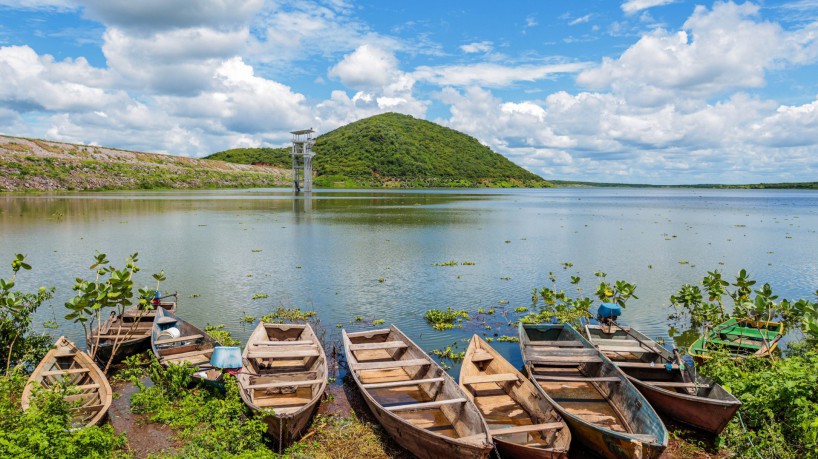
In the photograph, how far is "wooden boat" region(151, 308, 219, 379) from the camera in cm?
1418

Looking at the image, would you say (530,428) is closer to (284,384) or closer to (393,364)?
(393,364)

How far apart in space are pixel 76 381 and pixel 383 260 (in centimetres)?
2176

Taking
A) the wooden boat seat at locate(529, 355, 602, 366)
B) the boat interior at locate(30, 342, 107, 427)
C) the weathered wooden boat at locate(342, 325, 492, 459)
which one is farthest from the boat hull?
the boat interior at locate(30, 342, 107, 427)

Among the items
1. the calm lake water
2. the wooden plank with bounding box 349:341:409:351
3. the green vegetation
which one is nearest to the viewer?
the wooden plank with bounding box 349:341:409:351

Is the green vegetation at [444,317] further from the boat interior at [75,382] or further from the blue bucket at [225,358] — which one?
the boat interior at [75,382]

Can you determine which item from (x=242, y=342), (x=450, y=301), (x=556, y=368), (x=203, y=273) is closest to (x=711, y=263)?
(x=450, y=301)

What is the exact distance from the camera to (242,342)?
55.9 feet

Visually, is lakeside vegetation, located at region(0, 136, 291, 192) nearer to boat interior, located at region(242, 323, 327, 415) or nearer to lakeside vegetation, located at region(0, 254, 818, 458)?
lakeside vegetation, located at region(0, 254, 818, 458)

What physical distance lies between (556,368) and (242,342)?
11271 millimetres

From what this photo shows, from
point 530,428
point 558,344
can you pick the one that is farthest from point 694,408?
point 558,344

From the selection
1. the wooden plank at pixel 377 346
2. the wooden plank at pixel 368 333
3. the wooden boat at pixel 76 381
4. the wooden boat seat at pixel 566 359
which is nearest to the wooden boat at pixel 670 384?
the wooden boat seat at pixel 566 359

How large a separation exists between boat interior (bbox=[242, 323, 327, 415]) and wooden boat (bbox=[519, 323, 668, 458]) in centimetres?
615

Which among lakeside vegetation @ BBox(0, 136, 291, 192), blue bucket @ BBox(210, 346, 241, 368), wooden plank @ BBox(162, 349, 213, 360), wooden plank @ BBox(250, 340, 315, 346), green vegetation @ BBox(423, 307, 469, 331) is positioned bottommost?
green vegetation @ BBox(423, 307, 469, 331)

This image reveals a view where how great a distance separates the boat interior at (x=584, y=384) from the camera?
36.8ft
